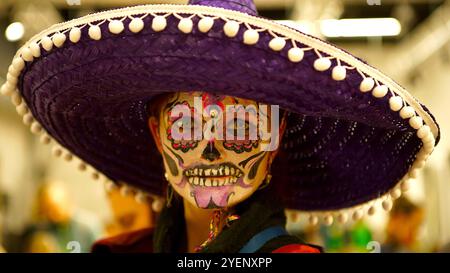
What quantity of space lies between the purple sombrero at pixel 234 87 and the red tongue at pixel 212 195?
20 cm

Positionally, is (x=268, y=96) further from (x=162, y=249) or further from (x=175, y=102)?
(x=162, y=249)

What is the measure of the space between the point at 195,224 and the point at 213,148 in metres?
0.24

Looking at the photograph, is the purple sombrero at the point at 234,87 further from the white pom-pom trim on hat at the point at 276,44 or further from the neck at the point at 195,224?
the neck at the point at 195,224

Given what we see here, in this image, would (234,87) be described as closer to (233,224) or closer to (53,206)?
(233,224)

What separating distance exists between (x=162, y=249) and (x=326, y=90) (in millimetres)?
516

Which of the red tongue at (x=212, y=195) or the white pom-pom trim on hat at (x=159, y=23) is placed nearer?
the white pom-pom trim on hat at (x=159, y=23)

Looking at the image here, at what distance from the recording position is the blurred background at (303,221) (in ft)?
11.5

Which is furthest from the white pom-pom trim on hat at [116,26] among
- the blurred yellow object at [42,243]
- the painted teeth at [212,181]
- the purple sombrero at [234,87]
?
the blurred yellow object at [42,243]

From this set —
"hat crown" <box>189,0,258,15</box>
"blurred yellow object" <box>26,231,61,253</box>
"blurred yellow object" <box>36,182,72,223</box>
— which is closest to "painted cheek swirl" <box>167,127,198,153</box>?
"hat crown" <box>189,0,258,15</box>

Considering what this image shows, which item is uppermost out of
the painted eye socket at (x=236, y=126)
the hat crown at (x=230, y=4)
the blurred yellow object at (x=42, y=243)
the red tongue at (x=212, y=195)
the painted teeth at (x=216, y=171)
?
the hat crown at (x=230, y=4)

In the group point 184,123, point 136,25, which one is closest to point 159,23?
point 136,25

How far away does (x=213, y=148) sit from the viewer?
1.38 meters

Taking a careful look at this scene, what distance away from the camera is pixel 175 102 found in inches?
55.6

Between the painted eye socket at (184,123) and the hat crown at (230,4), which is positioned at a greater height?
the hat crown at (230,4)
